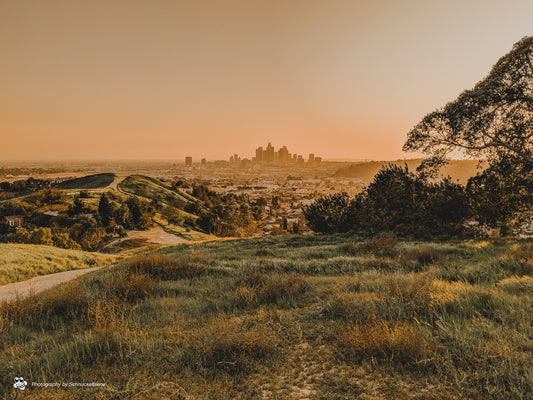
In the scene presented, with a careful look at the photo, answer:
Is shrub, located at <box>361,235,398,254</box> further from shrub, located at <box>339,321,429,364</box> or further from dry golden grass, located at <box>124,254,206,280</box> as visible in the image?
shrub, located at <box>339,321,429,364</box>

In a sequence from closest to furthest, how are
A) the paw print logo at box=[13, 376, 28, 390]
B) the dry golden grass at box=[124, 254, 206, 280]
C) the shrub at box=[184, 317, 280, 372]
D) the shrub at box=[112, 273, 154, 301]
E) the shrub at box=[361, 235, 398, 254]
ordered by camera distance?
the paw print logo at box=[13, 376, 28, 390], the shrub at box=[184, 317, 280, 372], the shrub at box=[112, 273, 154, 301], the dry golden grass at box=[124, 254, 206, 280], the shrub at box=[361, 235, 398, 254]

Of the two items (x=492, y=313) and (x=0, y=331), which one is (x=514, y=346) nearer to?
(x=492, y=313)

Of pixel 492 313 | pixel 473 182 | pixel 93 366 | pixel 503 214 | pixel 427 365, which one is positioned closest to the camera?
pixel 427 365

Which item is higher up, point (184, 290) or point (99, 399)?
point (99, 399)

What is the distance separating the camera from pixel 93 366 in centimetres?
379

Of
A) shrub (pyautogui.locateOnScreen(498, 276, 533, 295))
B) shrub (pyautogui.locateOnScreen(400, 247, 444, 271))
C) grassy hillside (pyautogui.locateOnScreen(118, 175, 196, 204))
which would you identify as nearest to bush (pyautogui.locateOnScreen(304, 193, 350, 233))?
shrub (pyautogui.locateOnScreen(400, 247, 444, 271))

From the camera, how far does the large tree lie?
41.6 ft

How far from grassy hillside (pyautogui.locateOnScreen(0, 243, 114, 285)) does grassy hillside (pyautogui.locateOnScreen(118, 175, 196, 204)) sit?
48628 millimetres

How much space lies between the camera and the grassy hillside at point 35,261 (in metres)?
14.7

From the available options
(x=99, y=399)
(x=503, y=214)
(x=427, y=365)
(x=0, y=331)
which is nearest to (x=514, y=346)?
(x=427, y=365)

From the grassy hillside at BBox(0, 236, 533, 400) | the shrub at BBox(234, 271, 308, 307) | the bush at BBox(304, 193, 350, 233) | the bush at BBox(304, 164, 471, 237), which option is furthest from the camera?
the bush at BBox(304, 193, 350, 233)

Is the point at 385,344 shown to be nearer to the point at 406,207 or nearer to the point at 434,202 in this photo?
A: the point at 434,202

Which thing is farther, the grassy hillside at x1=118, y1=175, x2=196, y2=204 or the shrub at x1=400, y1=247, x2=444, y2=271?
the grassy hillside at x1=118, y1=175, x2=196, y2=204

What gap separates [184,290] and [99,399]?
4.42m
